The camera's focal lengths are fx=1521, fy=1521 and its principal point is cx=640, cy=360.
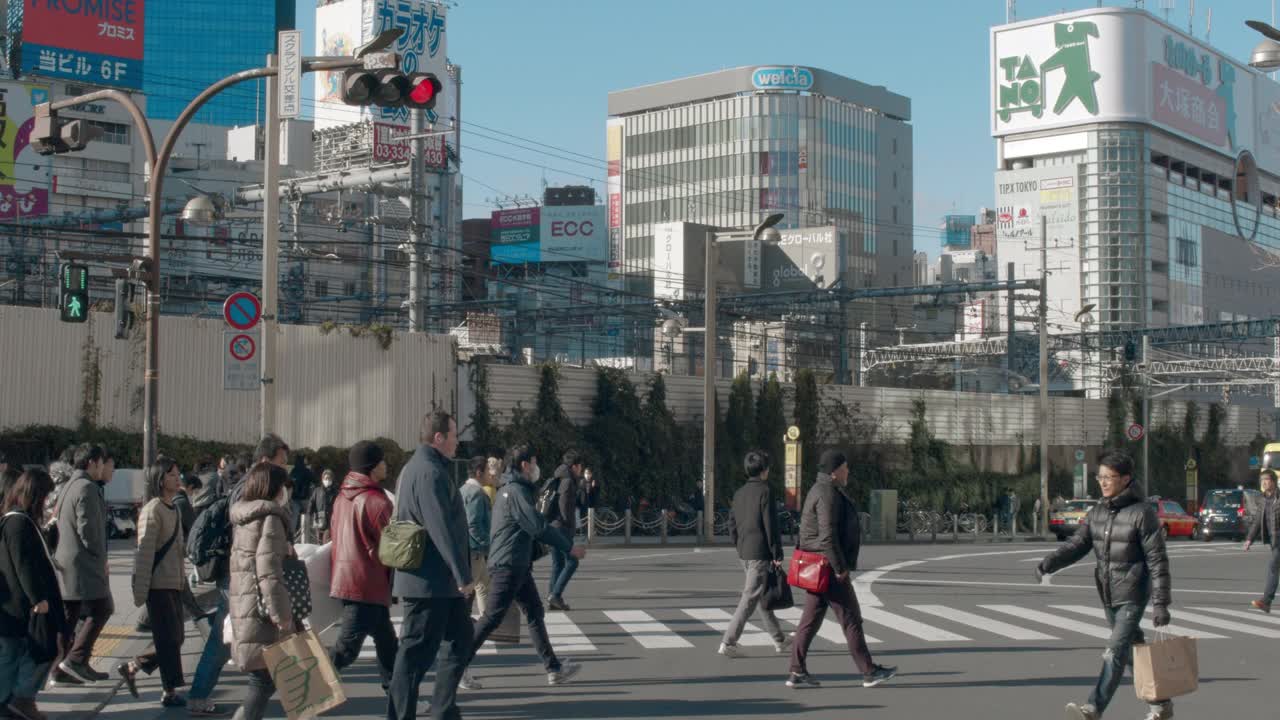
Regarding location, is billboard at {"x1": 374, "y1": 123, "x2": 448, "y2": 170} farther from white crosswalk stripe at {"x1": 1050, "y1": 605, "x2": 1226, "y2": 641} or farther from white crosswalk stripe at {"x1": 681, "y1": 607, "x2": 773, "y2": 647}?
white crosswalk stripe at {"x1": 1050, "y1": 605, "x2": 1226, "y2": 641}

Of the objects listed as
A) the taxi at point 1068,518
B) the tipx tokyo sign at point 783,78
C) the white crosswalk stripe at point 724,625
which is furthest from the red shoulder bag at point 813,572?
the tipx tokyo sign at point 783,78

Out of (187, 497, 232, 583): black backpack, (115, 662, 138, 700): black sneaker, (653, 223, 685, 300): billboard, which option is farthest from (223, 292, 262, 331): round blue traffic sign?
(653, 223, 685, 300): billboard

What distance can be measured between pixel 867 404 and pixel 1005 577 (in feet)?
96.2

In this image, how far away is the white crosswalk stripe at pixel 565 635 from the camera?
1403 centimetres

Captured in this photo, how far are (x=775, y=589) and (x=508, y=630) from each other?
9.15 ft

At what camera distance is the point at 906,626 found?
629 inches

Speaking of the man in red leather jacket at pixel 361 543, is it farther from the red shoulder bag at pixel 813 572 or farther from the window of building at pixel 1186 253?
the window of building at pixel 1186 253

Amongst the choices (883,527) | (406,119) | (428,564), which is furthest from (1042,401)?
(406,119)

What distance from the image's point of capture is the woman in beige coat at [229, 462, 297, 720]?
8.85m

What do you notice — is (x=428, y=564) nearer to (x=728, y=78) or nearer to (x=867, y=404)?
(x=867, y=404)

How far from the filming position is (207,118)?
14225cm

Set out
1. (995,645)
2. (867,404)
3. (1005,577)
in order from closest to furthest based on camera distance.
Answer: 1. (995,645)
2. (1005,577)
3. (867,404)

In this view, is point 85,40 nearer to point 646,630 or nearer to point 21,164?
point 21,164

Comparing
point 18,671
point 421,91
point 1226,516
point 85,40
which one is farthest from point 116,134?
point 18,671
